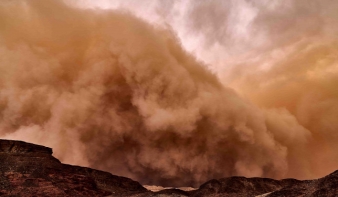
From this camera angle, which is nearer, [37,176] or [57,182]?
[37,176]

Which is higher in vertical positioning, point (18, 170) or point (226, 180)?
point (226, 180)

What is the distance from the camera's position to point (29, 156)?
186 ft

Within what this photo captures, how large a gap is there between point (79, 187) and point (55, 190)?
244 inches

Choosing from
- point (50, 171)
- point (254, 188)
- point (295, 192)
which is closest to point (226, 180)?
point (254, 188)

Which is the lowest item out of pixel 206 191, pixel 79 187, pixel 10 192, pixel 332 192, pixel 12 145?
pixel 332 192

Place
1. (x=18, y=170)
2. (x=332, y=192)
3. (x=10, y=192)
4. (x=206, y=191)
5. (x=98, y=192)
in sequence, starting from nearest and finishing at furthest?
1. (x=332, y=192)
2. (x=10, y=192)
3. (x=18, y=170)
4. (x=98, y=192)
5. (x=206, y=191)

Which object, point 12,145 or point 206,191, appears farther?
point 206,191

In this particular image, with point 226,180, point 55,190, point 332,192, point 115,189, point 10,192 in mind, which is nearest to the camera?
point 332,192

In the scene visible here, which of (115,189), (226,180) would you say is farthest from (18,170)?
(226,180)

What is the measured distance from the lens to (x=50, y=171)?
52531 mm

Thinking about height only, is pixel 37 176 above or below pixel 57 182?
above

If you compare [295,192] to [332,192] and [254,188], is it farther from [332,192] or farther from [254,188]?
[254,188]

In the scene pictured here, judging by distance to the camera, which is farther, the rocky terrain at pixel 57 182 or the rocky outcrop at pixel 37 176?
the rocky outcrop at pixel 37 176

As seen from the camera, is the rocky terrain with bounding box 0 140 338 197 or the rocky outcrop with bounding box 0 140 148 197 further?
the rocky outcrop with bounding box 0 140 148 197
